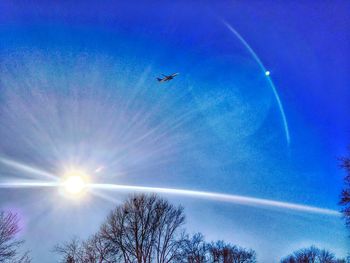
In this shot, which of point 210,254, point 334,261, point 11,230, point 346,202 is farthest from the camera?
point 334,261

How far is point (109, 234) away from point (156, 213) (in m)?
6.17

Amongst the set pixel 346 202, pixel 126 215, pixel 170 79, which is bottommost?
pixel 346 202

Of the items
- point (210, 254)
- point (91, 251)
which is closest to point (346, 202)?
point (91, 251)

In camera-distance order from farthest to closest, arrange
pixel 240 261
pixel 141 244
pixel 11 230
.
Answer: pixel 240 261, pixel 141 244, pixel 11 230

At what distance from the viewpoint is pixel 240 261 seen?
3187 inches

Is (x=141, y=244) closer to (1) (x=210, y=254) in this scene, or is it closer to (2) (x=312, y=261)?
(1) (x=210, y=254)

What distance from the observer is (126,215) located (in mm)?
35562

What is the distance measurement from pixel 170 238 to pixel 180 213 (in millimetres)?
3283

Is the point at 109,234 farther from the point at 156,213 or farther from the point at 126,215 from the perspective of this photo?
the point at 156,213

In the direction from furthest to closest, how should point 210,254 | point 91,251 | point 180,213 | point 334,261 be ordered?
point 334,261 → point 210,254 → point 91,251 → point 180,213

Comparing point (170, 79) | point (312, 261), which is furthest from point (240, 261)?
point (170, 79)

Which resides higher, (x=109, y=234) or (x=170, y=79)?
(x=170, y=79)

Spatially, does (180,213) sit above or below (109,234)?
above

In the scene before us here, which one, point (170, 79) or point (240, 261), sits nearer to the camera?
point (170, 79)
